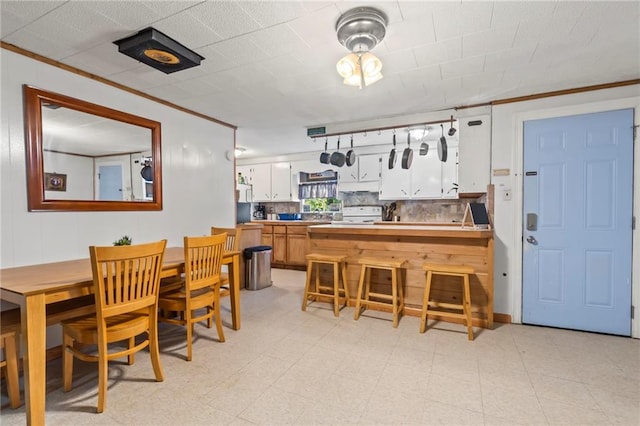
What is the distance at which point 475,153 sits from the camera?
3.31 meters

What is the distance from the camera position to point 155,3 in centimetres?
170

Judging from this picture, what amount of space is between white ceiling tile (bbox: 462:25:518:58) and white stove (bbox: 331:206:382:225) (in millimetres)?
3687

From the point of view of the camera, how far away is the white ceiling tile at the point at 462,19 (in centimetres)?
172

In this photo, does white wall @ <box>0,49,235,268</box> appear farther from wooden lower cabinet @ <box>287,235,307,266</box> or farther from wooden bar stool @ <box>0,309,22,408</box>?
wooden lower cabinet @ <box>287,235,307,266</box>

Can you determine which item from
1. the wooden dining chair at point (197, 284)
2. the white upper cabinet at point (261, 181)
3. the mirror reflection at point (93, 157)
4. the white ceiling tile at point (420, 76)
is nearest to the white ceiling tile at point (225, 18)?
the white ceiling tile at point (420, 76)

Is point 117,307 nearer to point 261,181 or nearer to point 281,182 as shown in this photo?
point 281,182

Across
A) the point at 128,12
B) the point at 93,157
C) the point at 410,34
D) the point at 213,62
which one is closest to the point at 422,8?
the point at 410,34

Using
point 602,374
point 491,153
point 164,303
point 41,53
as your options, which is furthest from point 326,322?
point 41,53

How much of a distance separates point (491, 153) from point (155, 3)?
10.7 feet

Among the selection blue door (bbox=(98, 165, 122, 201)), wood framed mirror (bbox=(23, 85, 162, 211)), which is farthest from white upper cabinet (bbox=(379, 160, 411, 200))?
blue door (bbox=(98, 165, 122, 201))

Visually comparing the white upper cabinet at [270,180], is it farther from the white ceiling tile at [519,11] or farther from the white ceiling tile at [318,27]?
the white ceiling tile at [519,11]

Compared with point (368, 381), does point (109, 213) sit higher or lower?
higher

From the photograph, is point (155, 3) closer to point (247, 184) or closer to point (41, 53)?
point (41, 53)

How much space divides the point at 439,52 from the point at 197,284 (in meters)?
2.62
